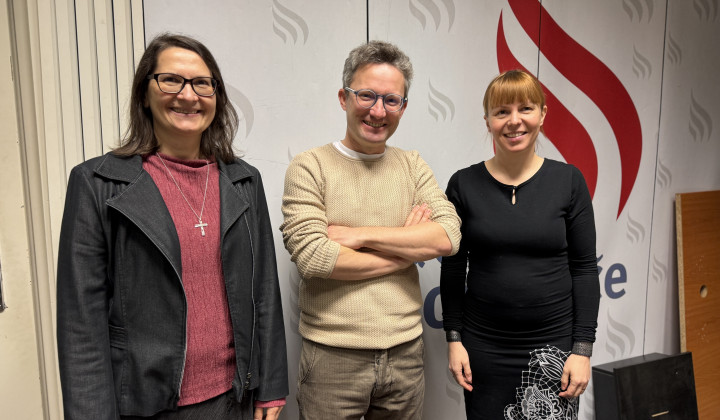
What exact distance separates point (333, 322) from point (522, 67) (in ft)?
5.45

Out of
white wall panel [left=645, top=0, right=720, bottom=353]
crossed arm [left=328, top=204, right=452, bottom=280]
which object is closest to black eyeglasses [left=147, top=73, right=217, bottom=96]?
crossed arm [left=328, top=204, right=452, bottom=280]

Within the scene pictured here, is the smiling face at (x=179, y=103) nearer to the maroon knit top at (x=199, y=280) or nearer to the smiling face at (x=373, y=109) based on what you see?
the maroon knit top at (x=199, y=280)

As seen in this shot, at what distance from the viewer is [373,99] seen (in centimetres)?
141

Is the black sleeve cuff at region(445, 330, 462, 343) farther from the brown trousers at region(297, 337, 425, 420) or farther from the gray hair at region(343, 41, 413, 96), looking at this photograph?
the gray hair at region(343, 41, 413, 96)

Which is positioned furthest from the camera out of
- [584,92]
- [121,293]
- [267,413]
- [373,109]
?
[584,92]

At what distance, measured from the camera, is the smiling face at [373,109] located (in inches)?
54.9

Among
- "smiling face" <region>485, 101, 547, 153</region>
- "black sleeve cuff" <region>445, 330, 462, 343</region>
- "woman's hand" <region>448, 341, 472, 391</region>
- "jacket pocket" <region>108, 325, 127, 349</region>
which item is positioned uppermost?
"smiling face" <region>485, 101, 547, 153</region>

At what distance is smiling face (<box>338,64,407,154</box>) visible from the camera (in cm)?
139

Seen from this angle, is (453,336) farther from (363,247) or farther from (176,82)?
(176,82)

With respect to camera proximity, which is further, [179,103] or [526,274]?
[526,274]

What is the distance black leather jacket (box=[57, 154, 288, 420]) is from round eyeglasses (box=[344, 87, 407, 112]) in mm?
531

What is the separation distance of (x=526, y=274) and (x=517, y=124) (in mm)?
500

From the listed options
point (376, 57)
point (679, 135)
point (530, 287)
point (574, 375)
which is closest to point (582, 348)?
point (574, 375)

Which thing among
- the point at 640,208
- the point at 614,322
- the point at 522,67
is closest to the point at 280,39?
the point at 522,67
